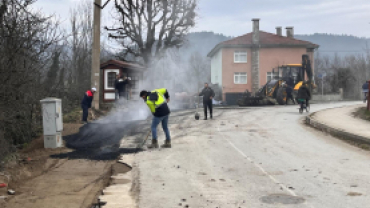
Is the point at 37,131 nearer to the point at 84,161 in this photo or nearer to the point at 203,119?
the point at 84,161

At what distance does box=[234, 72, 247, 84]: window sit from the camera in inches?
1812

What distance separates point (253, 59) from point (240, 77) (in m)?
2.56

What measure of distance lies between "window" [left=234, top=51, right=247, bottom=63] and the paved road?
33.1 metres

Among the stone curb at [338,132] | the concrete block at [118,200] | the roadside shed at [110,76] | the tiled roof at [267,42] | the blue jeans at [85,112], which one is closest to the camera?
the concrete block at [118,200]

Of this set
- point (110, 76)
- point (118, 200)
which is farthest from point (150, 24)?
point (118, 200)

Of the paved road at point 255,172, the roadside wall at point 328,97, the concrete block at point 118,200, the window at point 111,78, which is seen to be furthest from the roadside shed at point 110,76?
the roadside wall at point 328,97

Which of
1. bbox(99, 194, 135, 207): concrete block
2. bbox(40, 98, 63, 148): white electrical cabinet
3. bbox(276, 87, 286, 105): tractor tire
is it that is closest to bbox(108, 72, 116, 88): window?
bbox(276, 87, 286, 105): tractor tire

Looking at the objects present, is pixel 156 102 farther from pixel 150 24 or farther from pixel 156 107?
pixel 150 24

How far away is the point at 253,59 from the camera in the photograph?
45812 mm

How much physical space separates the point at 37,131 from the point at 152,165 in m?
6.05

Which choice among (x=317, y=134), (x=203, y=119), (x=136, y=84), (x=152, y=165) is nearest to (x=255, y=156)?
(x=152, y=165)

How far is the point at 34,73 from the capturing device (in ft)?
33.9

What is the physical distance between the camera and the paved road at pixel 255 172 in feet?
19.8

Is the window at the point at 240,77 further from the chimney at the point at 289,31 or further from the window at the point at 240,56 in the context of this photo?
the chimney at the point at 289,31
